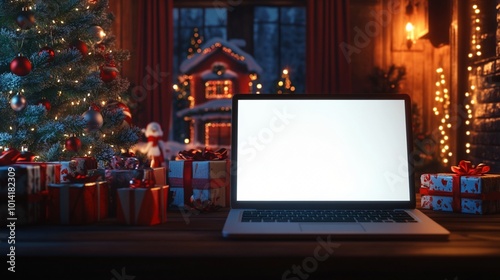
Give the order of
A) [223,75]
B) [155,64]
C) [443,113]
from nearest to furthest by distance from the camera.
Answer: [443,113], [223,75], [155,64]

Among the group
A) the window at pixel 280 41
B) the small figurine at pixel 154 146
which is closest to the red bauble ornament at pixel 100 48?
the small figurine at pixel 154 146

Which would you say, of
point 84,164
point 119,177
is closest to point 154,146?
point 84,164

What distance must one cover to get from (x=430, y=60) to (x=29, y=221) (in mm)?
4889

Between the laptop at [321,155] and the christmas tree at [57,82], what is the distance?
1.32 meters

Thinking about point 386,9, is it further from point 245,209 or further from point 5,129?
point 245,209

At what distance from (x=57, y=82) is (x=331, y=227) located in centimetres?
199

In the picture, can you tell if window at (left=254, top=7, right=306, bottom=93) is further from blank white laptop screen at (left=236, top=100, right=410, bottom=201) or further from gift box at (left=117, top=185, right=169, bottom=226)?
gift box at (left=117, top=185, right=169, bottom=226)

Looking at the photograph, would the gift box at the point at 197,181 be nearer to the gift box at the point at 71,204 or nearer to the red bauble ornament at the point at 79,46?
the gift box at the point at 71,204

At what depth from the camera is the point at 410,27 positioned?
16.4ft

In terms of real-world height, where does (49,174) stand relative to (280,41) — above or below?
below

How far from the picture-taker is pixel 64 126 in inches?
92.5

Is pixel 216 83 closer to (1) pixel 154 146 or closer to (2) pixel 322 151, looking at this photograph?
(1) pixel 154 146

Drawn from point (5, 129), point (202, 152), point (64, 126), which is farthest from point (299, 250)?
point (5, 129)

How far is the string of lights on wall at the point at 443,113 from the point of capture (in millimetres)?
4652
